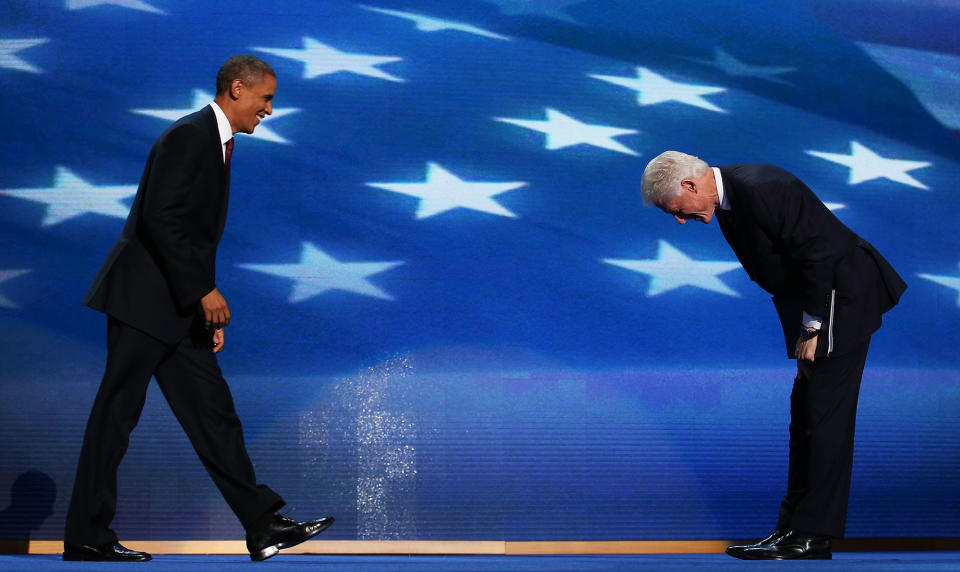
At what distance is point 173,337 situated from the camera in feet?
6.79

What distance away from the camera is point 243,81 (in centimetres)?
215

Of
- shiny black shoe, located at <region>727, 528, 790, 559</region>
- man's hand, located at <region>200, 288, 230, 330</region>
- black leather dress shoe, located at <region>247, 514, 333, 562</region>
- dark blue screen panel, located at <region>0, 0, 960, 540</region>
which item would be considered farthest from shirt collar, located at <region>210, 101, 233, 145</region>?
shiny black shoe, located at <region>727, 528, 790, 559</region>

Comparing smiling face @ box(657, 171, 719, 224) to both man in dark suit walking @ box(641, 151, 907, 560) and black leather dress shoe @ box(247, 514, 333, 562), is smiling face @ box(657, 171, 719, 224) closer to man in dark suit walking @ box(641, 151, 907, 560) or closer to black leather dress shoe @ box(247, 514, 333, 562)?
man in dark suit walking @ box(641, 151, 907, 560)

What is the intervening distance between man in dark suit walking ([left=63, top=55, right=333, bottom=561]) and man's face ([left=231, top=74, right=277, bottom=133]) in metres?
0.02

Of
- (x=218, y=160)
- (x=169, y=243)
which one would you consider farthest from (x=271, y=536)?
(x=218, y=160)

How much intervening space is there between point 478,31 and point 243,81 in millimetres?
1129

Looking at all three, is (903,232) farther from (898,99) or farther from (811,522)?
(811,522)

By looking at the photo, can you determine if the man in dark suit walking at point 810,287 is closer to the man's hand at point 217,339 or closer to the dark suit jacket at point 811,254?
the dark suit jacket at point 811,254

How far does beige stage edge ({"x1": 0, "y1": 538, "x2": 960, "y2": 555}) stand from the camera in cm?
272

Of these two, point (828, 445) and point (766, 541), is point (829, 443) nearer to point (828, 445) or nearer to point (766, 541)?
point (828, 445)

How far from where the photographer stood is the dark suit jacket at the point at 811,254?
82.4 inches

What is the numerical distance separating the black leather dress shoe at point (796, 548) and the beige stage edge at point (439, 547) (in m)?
0.65

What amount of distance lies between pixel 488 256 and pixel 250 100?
3.39 feet

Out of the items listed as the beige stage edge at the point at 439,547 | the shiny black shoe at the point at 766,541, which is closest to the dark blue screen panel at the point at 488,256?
the beige stage edge at the point at 439,547
